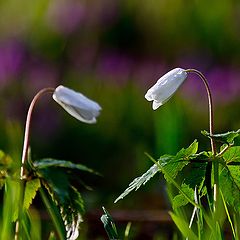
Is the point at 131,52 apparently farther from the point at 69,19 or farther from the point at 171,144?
the point at 171,144

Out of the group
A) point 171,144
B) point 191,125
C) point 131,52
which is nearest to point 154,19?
point 131,52

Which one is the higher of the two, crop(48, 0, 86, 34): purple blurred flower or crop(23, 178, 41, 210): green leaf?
crop(48, 0, 86, 34): purple blurred flower

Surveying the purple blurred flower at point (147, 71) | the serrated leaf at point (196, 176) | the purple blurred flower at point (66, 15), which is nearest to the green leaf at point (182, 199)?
the serrated leaf at point (196, 176)

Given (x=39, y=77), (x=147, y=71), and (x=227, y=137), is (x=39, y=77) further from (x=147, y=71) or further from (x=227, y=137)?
(x=227, y=137)

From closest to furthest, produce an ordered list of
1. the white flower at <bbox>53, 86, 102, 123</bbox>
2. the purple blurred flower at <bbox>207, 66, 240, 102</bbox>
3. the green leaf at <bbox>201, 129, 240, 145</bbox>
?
1. the green leaf at <bbox>201, 129, 240, 145</bbox>
2. the white flower at <bbox>53, 86, 102, 123</bbox>
3. the purple blurred flower at <bbox>207, 66, 240, 102</bbox>

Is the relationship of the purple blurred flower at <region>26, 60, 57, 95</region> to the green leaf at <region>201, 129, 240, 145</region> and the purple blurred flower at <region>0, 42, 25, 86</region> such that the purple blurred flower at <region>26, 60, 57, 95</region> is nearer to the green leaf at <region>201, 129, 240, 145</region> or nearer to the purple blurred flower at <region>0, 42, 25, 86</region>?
the purple blurred flower at <region>0, 42, 25, 86</region>

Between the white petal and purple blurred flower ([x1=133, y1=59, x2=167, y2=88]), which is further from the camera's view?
purple blurred flower ([x1=133, y1=59, x2=167, y2=88])

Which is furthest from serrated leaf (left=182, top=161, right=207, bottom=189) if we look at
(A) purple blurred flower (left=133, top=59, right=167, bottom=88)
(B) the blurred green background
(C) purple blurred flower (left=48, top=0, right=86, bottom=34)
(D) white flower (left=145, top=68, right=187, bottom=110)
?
(C) purple blurred flower (left=48, top=0, right=86, bottom=34)
